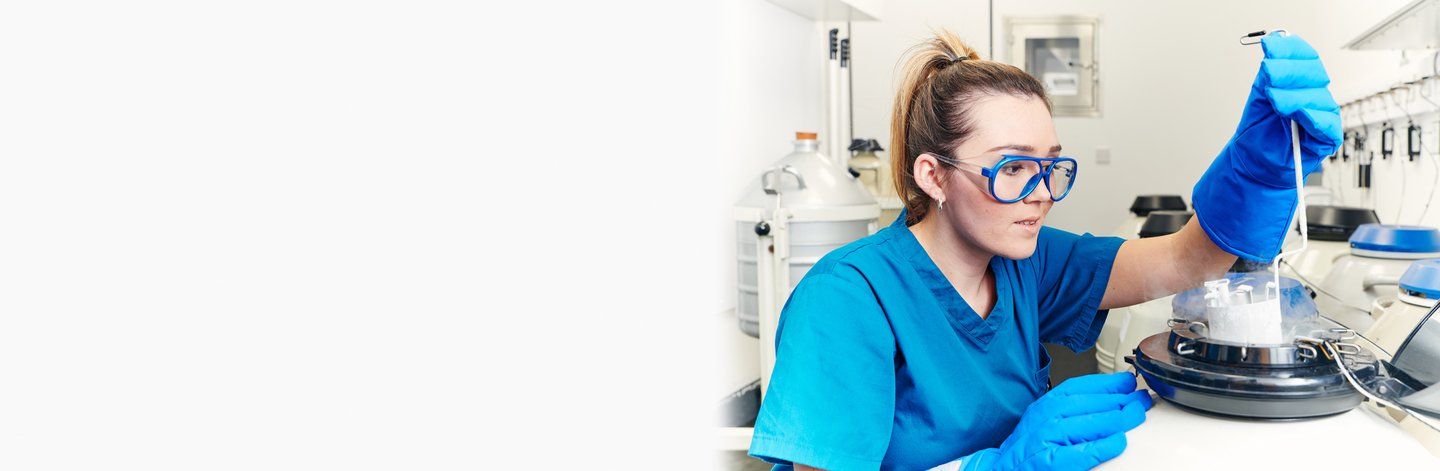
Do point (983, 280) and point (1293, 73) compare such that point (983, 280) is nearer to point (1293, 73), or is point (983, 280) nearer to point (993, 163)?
point (993, 163)

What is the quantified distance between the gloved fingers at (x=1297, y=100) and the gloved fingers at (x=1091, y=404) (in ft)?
0.94

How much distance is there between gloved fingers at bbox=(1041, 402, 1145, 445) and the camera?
2.48 ft

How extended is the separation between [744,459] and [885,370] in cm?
154

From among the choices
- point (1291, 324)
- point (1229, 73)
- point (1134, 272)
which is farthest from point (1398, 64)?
point (1229, 73)

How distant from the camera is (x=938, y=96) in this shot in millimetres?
970

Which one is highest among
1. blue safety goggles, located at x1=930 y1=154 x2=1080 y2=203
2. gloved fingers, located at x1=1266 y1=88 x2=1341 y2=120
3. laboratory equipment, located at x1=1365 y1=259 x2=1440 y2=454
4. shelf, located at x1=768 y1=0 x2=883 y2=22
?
shelf, located at x1=768 y1=0 x2=883 y2=22

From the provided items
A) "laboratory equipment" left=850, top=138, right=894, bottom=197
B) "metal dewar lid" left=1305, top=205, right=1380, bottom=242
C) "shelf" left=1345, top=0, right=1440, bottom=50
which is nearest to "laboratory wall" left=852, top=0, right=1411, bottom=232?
"laboratory equipment" left=850, top=138, right=894, bottom=197

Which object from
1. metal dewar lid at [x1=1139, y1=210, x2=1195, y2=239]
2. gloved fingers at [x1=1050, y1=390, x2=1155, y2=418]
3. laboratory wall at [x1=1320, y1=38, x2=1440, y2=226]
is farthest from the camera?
metal dewar lid at [x1=1139, y1=210, x2=1195, y2=239]

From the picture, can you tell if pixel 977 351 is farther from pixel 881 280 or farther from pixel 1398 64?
pixel 1398 64

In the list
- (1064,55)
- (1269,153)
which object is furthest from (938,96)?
(1064,55)

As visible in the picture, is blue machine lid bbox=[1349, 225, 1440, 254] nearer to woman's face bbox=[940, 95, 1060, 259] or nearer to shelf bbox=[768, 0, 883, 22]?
woman's face bbox=[940, 95, 1060, 259]

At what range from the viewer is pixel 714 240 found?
238 cm

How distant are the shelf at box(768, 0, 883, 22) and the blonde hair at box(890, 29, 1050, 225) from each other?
1717 mm

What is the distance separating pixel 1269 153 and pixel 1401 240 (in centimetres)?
49
